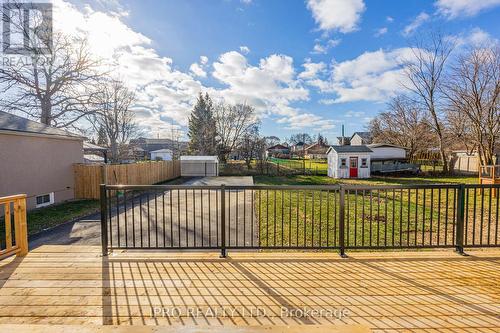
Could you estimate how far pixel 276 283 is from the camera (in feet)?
7.95

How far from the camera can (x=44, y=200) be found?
8.80 metres

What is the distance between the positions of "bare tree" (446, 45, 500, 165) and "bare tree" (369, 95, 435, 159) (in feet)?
31.9

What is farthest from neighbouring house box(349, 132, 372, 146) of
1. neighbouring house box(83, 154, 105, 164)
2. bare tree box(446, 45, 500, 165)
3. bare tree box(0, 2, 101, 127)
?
bare tree box(0, 2, 101, 127)

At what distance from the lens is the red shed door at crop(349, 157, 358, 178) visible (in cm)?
1969

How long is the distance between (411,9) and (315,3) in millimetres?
3383

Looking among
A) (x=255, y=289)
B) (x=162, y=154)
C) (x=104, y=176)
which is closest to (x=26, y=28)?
(x=104, y=176)

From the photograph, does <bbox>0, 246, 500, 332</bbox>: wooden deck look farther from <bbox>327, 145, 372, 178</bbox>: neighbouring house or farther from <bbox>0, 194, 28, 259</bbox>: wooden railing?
<bbox>327, 145, 372, 178</bbox>: neighbouring house

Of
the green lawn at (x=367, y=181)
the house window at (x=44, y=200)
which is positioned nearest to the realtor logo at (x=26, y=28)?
the house window at (x=44, y=200)

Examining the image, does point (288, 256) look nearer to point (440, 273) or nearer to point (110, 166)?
point (440, 273)

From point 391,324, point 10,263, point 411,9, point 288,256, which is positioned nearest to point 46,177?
point 10,263

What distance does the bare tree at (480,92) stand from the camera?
12969 mm

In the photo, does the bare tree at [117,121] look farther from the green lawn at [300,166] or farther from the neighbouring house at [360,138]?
the neighbouring house at [360,138]

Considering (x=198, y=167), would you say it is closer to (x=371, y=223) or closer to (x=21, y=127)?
(x=21, y=127)

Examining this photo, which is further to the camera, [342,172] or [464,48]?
[342,172]
